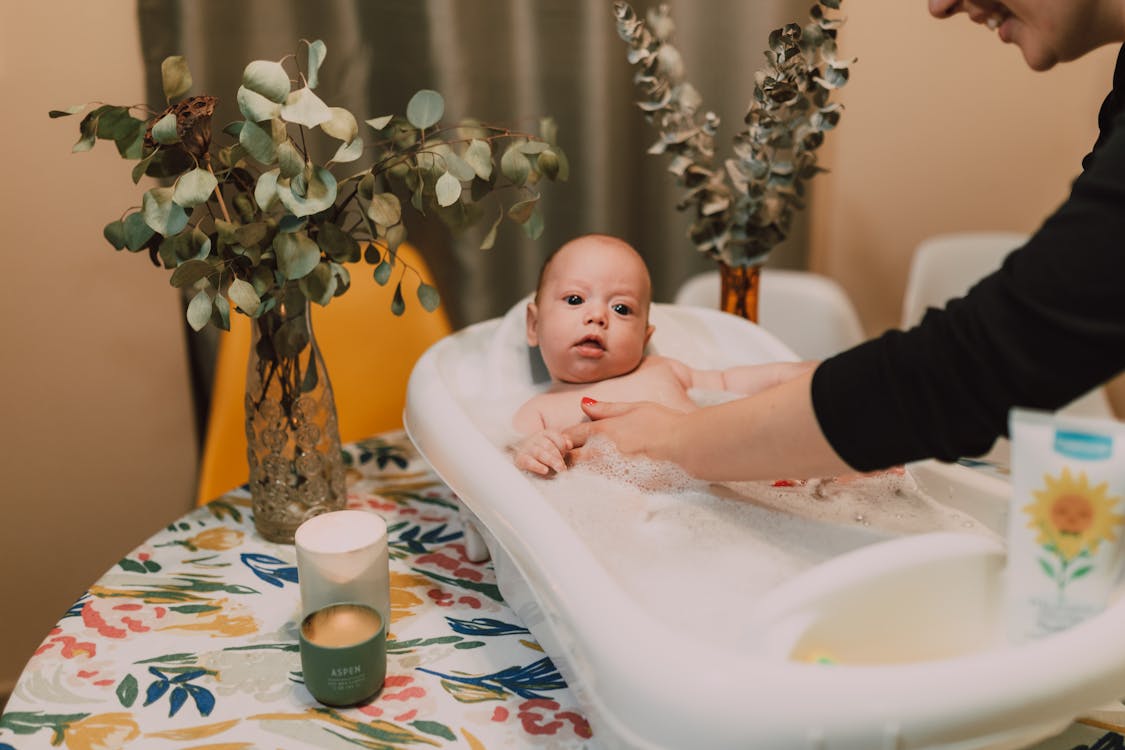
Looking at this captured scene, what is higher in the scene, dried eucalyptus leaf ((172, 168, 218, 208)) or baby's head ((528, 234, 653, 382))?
dried eucalyptus leaf ((172, 168, 218, 208))

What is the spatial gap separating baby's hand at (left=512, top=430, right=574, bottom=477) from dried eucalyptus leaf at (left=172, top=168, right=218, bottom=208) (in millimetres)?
416

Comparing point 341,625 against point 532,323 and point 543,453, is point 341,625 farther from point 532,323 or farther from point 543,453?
point 532,323

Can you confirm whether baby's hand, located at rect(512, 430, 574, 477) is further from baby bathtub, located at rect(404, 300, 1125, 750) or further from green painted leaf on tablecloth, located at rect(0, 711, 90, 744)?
green painted leaf on tablecloth, located at rect(0, 711, 90, 744)

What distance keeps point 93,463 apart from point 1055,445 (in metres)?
1.55

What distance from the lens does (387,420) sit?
164 cm

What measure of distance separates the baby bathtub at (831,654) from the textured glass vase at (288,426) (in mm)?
331

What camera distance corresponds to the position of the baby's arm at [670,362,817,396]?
120 cm

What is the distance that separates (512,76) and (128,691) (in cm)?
119

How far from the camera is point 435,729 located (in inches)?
32.9

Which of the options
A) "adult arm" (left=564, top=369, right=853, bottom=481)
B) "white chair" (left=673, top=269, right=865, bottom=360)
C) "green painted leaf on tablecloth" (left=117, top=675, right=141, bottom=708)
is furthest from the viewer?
"white chair" (left=673, top=269, right=865, bottom=360)

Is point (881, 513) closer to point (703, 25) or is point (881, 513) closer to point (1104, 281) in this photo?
point (1104, 281)

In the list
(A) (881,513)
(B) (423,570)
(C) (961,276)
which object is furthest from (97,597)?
(C) (961,276)

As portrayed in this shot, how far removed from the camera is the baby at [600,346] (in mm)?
1221

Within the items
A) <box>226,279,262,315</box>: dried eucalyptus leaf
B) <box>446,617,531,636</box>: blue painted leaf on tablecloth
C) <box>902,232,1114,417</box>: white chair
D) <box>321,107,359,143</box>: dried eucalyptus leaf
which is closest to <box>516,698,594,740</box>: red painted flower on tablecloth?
<box>446,617,531,636</box>: blue painted leaf on tablecloth
